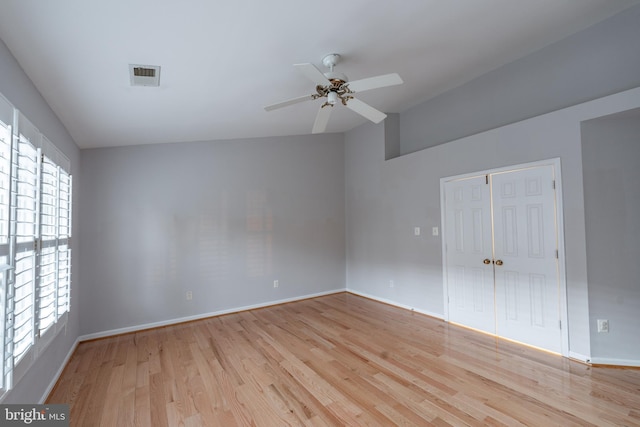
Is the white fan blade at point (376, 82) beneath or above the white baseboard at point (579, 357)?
above

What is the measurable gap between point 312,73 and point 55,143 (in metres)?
2.43

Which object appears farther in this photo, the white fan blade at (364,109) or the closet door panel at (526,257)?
the closet door panel at (526,257)

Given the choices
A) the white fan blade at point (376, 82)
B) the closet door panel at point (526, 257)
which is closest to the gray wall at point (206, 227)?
the white fan blade at point (376, 82)

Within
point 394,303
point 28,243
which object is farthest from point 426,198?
point 28,243

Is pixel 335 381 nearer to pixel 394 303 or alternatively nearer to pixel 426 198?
pixel 394 303

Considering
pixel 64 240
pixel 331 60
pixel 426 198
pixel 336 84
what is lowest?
pixel 64 240

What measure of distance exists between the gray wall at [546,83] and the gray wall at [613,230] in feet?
1.58

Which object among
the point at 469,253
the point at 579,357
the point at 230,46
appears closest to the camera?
the point at 230,46

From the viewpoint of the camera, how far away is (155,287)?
416cm

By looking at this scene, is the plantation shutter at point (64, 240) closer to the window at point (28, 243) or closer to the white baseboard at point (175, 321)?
the window at point (28, 243)

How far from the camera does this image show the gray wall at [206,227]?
387 cm

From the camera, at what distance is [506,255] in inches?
138

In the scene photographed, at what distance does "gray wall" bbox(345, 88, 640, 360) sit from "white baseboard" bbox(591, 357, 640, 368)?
7 centimetres

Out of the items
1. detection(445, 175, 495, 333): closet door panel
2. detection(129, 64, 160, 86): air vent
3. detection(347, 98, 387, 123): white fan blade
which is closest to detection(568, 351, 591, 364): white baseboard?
detection(445, 175, 495, 333): closet door panel
